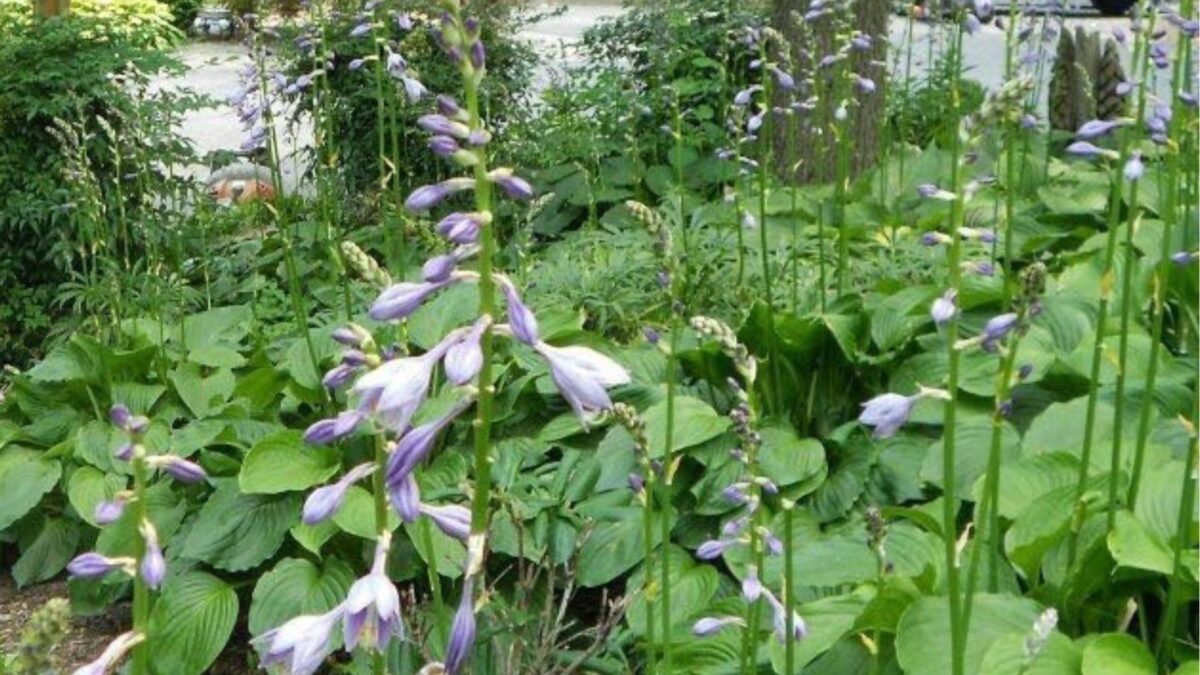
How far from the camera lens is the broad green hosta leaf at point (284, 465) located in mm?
4172

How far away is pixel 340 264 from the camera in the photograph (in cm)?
446

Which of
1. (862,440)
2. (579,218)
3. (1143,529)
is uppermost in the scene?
(1143,529)

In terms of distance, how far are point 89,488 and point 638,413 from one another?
5.54 ft

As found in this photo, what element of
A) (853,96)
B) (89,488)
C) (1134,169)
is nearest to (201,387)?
(89,488)

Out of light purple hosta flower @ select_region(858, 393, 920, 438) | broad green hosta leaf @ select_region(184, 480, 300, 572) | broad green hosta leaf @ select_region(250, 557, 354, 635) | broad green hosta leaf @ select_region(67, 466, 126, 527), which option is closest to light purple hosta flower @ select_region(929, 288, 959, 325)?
light purple hosta flower @ select_region(858, 393, 920, 438)

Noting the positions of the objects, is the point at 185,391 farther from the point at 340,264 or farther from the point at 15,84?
the point at 15,84

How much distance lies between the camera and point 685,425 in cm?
409

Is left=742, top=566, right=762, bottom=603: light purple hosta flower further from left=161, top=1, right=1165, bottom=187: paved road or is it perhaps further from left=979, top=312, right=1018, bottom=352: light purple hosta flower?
left=161, top=1, right=1165, bottom=187: paved road

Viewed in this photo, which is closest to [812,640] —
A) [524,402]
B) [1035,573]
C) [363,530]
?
[1035,573]

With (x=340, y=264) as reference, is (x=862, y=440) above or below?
below

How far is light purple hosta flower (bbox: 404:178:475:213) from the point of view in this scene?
61.1 inches

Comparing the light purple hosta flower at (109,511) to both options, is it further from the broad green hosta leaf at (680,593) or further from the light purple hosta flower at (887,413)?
the broad green hosta leaf at (680,593)

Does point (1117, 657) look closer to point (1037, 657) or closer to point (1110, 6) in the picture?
point (1037, 657)

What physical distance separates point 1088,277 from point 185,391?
2783 mm
